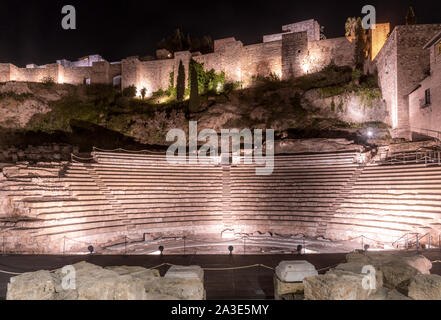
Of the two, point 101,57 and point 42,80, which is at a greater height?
point 101,57

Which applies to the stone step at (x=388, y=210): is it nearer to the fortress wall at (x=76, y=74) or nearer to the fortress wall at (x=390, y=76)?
the fortress wall at (x=390, y=76)

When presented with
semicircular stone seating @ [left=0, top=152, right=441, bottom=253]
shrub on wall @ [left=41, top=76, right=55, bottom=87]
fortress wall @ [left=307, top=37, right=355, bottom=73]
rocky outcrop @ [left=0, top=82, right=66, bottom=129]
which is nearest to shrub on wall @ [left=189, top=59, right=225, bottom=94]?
fortress wall @ [left=307, top=37, right=355, bottom=73]

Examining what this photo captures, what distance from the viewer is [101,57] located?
48.7m

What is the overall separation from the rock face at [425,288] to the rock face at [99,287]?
2964 mm

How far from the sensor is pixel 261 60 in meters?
33.9

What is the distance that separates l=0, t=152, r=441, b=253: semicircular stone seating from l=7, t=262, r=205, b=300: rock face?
6.48 m

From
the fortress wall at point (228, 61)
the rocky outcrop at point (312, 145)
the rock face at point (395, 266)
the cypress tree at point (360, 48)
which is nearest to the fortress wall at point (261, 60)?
the fortress wall at point (228, 61)

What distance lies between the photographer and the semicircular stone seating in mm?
10281

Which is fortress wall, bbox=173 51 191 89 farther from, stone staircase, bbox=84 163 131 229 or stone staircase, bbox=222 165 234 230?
stone staircase, bbox=84 163 131 229

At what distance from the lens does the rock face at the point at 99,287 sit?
12.0ft

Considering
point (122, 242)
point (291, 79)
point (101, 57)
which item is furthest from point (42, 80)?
point (122, 242)

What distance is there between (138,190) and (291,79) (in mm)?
24901
